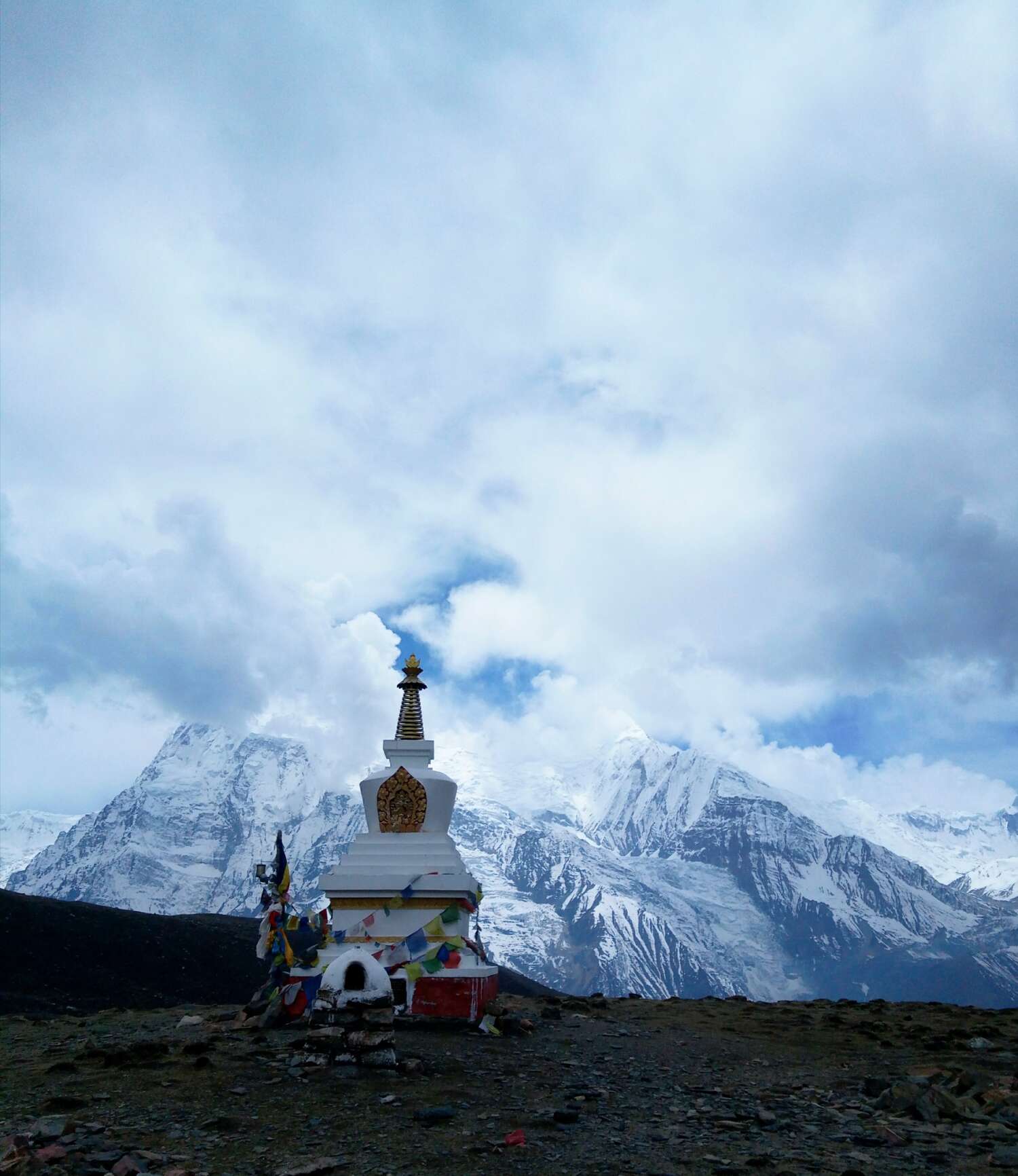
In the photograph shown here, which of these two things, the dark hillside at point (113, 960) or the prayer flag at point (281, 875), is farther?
the dark hillside at point (113, 960)

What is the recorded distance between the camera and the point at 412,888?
15.6 metres

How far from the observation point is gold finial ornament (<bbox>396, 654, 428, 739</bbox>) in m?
18.7

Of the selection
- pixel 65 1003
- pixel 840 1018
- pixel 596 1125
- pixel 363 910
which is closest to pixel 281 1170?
pixel 596 1125

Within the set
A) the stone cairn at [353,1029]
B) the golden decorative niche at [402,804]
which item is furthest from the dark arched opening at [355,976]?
the golden decorative niche at [402,804]

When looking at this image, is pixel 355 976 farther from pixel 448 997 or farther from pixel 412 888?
pixel 412 888

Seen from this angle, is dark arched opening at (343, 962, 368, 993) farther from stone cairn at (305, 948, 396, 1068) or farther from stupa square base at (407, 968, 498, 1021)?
stupa square base at (407, 968, 498, 1021)

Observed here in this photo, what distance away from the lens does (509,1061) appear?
451 inches

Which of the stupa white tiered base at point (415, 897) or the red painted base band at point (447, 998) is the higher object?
the stupa white tiered base at point (415, 897)

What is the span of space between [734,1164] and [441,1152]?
7.50 feet

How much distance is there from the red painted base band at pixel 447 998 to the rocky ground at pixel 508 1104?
55cm

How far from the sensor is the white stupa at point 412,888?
1426 centimetres

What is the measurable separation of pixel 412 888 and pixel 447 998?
2028 mm

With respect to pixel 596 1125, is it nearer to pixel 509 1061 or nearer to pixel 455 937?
pixel 509 1061

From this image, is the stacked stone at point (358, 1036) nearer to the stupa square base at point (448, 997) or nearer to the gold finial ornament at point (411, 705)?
the stupa square base at point (448, 997)
